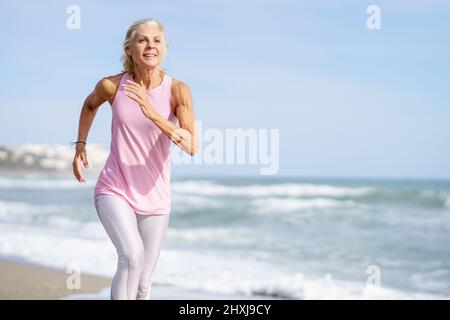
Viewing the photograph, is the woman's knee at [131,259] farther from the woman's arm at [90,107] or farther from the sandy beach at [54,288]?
the sandy beach at [54,288]

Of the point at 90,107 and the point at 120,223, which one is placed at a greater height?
the point at 90,107

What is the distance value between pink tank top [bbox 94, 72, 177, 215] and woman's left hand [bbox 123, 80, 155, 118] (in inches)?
4.3

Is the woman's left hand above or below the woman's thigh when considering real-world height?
above

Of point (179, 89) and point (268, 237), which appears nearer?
point (179, 89)

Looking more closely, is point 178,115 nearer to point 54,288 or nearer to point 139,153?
point 139,153

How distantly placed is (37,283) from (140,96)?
3755 millimetres

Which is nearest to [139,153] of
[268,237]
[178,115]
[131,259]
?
[178,115]

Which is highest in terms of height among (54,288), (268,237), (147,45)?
(147,45)

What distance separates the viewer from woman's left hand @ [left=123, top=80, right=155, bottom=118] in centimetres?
277

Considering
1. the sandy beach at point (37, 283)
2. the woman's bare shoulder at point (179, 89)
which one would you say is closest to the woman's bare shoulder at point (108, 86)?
the woman's bare shoulder at point (179, 89)

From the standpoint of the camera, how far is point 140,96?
2.82 metres

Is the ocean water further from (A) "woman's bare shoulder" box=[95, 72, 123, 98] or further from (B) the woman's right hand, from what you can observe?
(A) "woman's bare shoulder" box=[95, 72, 123, 98]

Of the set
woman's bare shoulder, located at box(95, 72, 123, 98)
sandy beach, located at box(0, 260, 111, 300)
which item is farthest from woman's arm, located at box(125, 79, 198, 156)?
sandy beach, located at box(0, 260, 111, 300)
